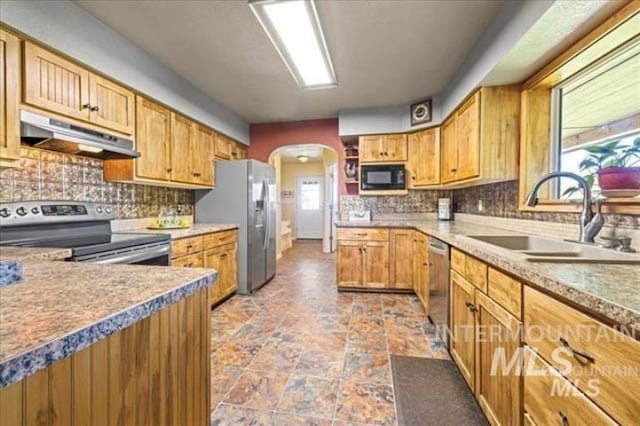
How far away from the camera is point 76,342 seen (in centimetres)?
53

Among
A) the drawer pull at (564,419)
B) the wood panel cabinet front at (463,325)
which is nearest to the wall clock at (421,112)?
the wood panel cabinet front at (463,325)

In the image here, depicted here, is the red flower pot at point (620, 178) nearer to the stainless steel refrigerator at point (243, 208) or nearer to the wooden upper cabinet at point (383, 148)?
the wooden upper cabinet at point (383, 148)

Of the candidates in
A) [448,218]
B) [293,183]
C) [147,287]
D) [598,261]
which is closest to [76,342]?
[147,287]

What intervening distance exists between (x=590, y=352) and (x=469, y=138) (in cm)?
230

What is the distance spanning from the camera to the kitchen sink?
1.20 m

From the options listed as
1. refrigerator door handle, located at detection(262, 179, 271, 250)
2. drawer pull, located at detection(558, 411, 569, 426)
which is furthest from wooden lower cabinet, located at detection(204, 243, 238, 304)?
drawer pull, located at detection(558, 411, 569, 426)

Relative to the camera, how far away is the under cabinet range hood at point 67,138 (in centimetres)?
178

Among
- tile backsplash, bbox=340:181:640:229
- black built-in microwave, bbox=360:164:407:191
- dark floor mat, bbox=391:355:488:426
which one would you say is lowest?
dark floor mat, bbox=391:355:488:426

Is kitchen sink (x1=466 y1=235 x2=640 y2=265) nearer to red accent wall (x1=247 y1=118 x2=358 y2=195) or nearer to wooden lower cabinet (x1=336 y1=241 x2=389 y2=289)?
wooden lower cabinet (x1=336 y1=241 x2=389 y2=289)

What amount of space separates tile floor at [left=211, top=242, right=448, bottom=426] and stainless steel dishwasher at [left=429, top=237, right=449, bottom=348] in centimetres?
16

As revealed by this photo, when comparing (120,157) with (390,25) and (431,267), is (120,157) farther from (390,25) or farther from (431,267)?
(431,267)

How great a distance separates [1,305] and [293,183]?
29.1ft

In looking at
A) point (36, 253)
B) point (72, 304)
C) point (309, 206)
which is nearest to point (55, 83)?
point (36, 253)

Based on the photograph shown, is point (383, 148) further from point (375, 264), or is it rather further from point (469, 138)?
point (375, 264)
